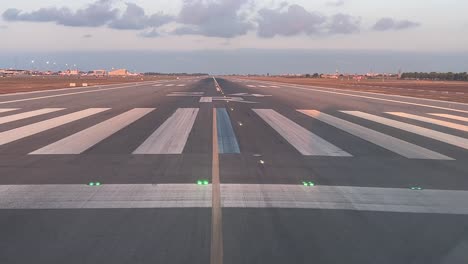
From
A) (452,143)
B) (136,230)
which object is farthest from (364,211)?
(452,143)

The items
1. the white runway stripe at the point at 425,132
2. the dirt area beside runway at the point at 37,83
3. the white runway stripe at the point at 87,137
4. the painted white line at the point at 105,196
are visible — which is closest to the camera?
the painted white line at the point at 105,196

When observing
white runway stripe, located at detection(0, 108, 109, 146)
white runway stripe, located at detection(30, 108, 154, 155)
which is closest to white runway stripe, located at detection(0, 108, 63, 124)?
white runway stripe, located at detection(0, 108, 109, 146)

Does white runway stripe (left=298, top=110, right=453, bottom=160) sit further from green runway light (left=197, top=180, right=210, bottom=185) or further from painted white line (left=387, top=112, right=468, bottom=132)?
green runway light (left=197, top=180, right=210, bottom=185)

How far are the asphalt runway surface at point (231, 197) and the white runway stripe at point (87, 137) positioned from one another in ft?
0.15

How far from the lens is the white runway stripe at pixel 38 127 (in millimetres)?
11984

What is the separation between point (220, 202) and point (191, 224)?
0.93 m

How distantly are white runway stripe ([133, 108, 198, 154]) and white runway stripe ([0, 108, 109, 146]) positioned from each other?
3.16m

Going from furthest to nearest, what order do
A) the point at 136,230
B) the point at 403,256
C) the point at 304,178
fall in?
the point at 304,178 < the point at 136,230 < the point at 403,256

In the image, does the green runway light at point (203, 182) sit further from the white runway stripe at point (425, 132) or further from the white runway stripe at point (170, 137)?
the white runway stripe at point (425, 132)

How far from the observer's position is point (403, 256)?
456 centimetres

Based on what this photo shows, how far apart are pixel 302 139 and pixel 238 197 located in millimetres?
5954

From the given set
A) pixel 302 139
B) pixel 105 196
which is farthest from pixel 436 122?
pixel 105 196

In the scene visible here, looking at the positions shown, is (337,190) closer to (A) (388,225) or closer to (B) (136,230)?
(A) (388,225)

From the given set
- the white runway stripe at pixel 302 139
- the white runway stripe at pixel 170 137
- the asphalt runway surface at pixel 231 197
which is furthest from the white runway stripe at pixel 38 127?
the white runway stripe at pixel 302 139
